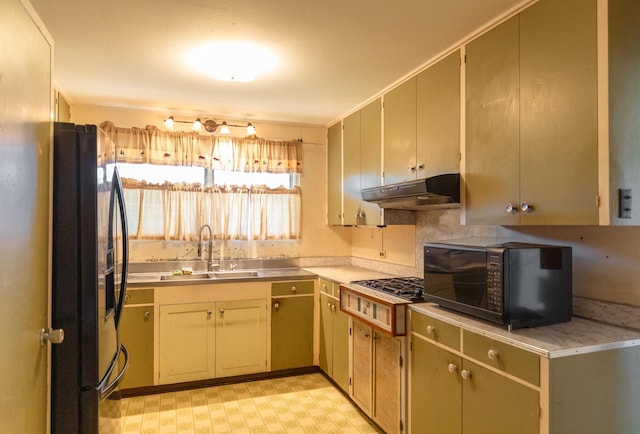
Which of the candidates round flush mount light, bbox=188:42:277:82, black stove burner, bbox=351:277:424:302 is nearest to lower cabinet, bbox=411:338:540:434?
black stove burner, bbox=351:277:424:302

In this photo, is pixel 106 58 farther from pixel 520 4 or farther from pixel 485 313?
pixel 485 313

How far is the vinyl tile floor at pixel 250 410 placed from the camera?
270 cm

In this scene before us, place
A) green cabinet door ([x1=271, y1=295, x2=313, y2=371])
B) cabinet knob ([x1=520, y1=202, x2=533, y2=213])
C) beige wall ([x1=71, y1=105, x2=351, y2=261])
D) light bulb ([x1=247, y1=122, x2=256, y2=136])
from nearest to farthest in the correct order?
cabinet knob ([x1=520, y1=202, x2=533, y2=213]) → green cabinet door ([x1=271, y1=295, x2=313, y2=371]) → light bulb ([x1=247, y1=122, x2=256, y2=136]) → beige wall ([x1=71, y1=105, x2=351, y2=261])

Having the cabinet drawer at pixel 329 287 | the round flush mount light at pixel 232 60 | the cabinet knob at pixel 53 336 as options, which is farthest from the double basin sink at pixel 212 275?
the cabinet knob at pixel 53 336

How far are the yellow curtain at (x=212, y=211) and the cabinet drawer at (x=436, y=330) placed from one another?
2.12 m

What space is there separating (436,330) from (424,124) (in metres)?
1.29

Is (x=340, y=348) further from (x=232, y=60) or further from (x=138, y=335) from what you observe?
(x=232, y=60)

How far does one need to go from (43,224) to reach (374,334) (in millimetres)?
1953

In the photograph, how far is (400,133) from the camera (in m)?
2.86

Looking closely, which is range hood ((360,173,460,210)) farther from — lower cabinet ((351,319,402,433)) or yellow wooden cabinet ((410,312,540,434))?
lower cabinet ((351,319,402,433))

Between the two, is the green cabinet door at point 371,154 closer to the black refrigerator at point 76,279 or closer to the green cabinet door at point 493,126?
the green cabinet door at point 493,126

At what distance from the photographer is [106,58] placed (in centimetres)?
254

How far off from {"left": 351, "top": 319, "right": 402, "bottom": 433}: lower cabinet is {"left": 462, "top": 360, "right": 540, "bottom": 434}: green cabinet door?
572mm

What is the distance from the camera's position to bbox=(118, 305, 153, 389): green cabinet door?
10.2 ft
